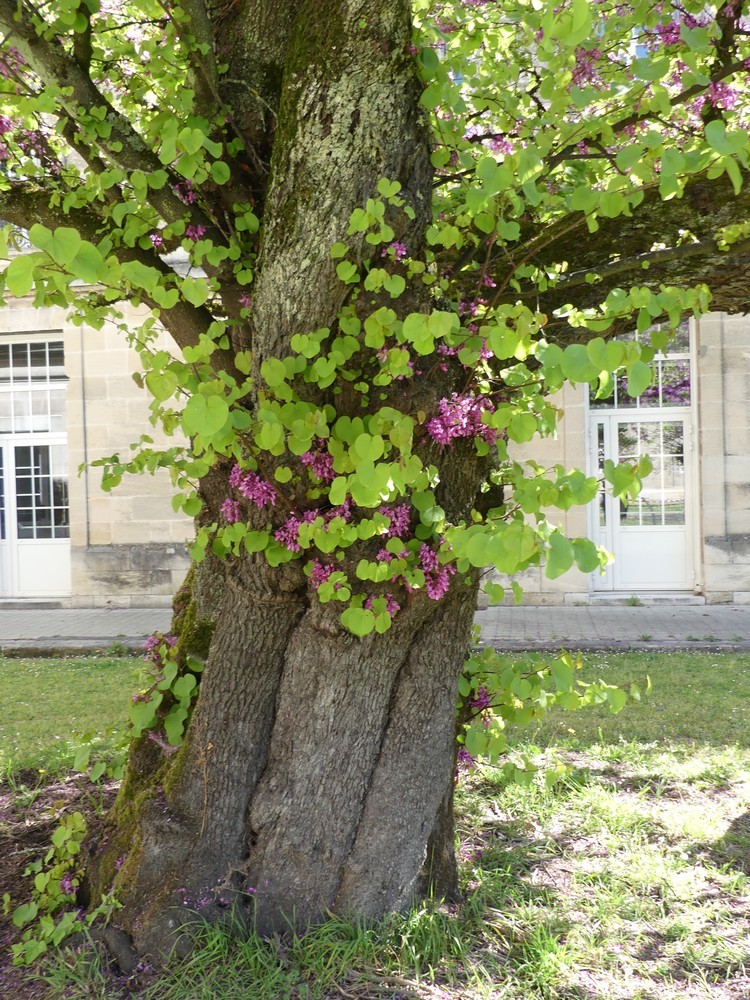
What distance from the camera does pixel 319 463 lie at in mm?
2516

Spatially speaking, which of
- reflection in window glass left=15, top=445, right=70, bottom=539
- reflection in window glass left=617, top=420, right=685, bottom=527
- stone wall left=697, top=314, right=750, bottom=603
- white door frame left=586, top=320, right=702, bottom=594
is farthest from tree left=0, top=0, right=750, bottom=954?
reflection in window glass left=15, top=445, right=70, bottom=539

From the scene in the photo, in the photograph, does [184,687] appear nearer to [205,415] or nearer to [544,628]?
[205,415]

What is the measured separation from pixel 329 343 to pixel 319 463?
38 cm

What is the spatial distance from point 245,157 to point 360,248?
82cm

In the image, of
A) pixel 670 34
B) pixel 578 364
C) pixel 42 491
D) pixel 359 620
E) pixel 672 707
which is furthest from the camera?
pixel 42 491

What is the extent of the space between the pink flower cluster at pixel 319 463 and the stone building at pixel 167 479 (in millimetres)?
8612

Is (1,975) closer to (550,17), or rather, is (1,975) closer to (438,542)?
(438,542)

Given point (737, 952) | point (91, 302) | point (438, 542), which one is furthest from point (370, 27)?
point (737, 952)

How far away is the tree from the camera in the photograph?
2420 millimetres

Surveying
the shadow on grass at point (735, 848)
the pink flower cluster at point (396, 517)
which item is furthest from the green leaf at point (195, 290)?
the shadow on grass at point (735, 848)

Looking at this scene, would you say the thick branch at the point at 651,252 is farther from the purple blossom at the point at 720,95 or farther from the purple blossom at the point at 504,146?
the purple blossom at the point at 504,146

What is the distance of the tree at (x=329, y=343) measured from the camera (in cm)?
242

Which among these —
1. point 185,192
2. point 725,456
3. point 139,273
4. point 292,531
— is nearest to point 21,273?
point 139,273

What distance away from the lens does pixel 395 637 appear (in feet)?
9.18
